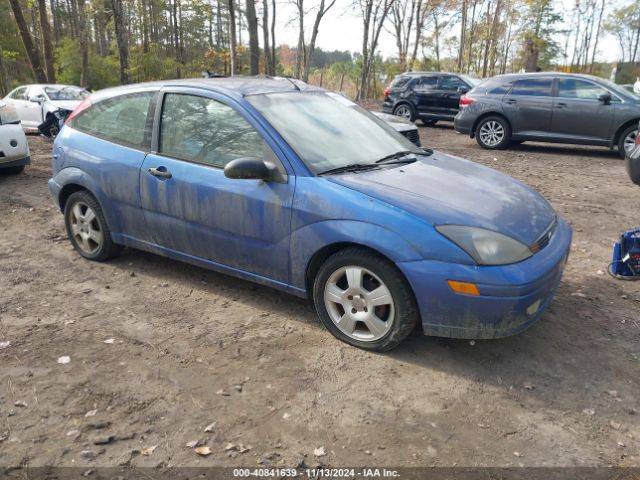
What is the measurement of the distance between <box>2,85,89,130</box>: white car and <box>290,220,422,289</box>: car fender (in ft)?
43.0

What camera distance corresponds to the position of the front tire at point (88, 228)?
4773mm

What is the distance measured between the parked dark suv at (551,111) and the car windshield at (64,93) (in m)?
10.9

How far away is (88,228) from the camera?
16.2 feet

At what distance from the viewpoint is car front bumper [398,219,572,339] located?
3.01m

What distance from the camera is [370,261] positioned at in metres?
3.25

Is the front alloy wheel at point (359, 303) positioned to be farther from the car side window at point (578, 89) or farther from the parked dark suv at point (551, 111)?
the car side window at point (578, 89)

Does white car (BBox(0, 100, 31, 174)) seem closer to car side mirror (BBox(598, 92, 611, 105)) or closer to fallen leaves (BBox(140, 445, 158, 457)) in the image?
fallen leaves (BBox(140, 445, 158, 457))

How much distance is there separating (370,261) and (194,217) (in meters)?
1.48

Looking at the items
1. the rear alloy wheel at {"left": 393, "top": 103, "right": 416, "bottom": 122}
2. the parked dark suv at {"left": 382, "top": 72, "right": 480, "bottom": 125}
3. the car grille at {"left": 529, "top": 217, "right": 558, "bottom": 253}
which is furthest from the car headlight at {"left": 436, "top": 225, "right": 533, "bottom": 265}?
the rear alloy wheel at {"left": 393, "top": 103, "right": 416, "bottom": 122}

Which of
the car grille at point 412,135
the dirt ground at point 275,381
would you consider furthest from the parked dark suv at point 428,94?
the dirt ground at point 275,381

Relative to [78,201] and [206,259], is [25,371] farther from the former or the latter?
[78,201]

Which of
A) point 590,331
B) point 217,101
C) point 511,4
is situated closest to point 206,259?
point 217,101

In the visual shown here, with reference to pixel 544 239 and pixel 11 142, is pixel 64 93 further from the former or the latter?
pixel 544 239

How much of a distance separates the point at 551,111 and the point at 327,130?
8500 mm
